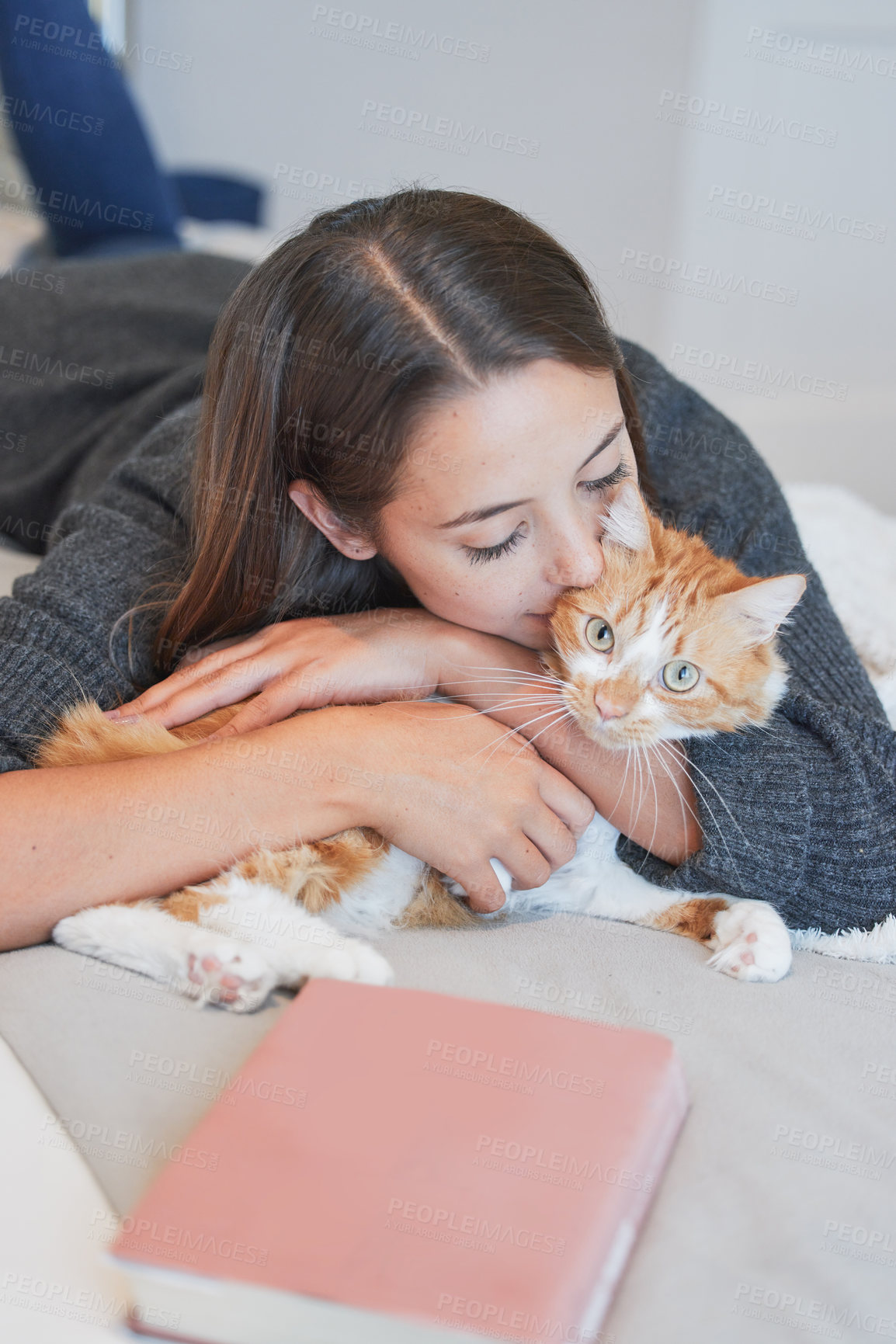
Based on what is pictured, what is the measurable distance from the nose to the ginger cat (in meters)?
0.03

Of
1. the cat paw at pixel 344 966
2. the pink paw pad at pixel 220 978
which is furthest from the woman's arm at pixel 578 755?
the pink paw pad at pixel 220 978

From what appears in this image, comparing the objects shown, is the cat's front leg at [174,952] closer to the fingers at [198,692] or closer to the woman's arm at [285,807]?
the woman's arm at [285,807]

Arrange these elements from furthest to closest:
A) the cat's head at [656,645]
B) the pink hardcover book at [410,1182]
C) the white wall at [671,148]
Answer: the white wall at [671,148] < the cat's head at [656,645] < the pink hardcover book at [410,1182]

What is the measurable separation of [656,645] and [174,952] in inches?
28.2

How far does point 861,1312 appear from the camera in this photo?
824 millimetres

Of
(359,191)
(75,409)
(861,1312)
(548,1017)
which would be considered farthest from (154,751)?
(359,191)

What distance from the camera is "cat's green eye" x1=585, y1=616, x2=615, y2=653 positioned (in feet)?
4.52

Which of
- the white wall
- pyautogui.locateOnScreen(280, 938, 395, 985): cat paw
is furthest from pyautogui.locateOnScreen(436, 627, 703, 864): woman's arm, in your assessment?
the white wall

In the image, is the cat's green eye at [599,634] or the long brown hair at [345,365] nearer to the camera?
the long brown hair at [345,365]

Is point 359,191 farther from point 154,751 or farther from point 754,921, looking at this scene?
point 754,921

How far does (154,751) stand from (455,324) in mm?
680

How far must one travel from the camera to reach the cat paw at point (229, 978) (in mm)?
1128

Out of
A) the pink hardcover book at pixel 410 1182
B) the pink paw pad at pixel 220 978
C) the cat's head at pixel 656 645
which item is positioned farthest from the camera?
the cat's head at pixel 656 645

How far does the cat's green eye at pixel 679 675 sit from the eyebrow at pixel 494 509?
0.97 feet
